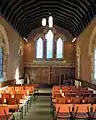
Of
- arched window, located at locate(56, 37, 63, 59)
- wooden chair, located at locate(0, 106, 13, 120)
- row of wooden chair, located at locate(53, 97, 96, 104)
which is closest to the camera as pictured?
wooden chair, located at locate(0, 106, 13, 120)

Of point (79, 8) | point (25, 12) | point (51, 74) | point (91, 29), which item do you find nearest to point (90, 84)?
point (91, 29)

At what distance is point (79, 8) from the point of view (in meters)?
18.0

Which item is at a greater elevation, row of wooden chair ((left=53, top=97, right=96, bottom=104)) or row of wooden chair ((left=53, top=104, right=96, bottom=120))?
row of wooden chair ((left=53, top=97, right=96, bottom=104))

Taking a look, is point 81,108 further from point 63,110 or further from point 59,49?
point 59,49

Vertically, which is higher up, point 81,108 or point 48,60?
point 48,60

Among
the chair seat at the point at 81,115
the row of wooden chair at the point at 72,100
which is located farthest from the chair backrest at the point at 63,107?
the row of wooden chair at the point at 72,100

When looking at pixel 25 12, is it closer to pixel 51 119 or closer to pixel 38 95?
pixel 38 95

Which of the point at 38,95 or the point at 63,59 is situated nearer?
the point at 38,95

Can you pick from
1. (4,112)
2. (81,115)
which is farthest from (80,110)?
(4,112)

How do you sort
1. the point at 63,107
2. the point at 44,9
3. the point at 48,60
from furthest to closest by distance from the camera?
1. the point at 48,60
2. the point at 44,9
3. the point at 63,107

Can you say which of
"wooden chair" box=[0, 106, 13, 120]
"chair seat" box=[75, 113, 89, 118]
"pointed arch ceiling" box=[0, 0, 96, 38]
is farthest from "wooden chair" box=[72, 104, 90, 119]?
"pointed arch ceiling" box=[0, 0, 96, 38]

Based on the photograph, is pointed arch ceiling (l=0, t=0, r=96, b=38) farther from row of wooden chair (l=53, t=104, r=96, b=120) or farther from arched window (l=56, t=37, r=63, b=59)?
row of wooden chair (l=53, t=104, r=96, b=120)

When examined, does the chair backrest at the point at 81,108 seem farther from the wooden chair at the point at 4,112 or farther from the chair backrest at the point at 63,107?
the wooden chair at the point at 4,112

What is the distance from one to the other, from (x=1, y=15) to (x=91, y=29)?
5123mm
